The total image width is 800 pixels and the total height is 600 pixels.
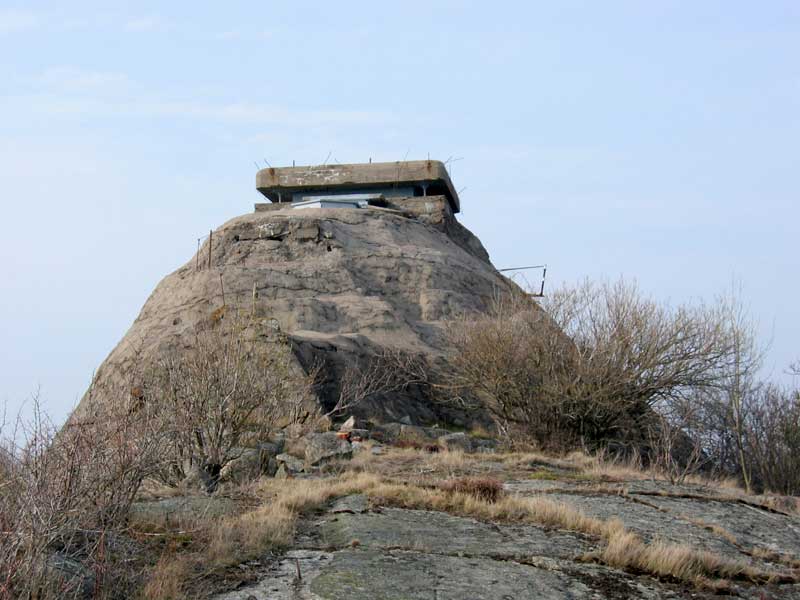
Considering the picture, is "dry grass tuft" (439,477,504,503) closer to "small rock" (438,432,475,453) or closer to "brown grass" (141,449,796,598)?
"brown grass" (141,449,796,598)

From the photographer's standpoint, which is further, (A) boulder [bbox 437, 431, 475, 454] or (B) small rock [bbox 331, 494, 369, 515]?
(A) boulder [bbox 437, 431, 475, 454]

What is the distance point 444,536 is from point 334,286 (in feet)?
60.1

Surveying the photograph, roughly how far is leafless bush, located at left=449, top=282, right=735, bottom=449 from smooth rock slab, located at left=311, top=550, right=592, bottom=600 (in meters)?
11.8

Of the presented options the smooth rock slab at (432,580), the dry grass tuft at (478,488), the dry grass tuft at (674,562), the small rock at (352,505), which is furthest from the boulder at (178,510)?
the dry grass tuft at (674,562)

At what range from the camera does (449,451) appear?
16.8 meters

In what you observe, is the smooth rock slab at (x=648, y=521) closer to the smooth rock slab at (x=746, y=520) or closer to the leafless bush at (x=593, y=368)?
the smooth rock slab at (x=746, y=520)

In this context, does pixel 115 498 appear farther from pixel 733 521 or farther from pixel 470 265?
pixel 470 265

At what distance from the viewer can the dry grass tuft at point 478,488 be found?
1078 cm

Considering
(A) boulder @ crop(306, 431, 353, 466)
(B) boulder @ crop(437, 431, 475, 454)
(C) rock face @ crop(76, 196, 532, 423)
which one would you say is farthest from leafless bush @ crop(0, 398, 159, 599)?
(C) rock face @ crop(76, 196, 532, 423)

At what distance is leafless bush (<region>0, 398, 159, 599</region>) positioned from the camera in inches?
229

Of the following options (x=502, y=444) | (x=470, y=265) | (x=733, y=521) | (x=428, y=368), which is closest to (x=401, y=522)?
(x=733, y=521)

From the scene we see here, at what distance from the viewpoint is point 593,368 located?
763 inches

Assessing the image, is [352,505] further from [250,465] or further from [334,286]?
[334,286]

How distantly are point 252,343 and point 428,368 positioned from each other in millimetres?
8818
